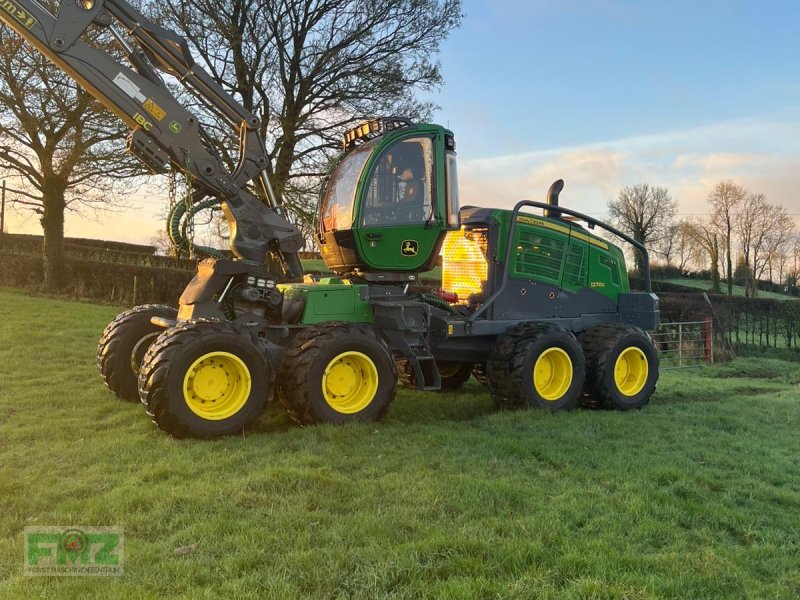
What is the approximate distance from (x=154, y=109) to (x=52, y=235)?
14.3 m

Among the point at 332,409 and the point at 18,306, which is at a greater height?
the point at 18,306

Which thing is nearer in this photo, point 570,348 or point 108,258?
point 570,348

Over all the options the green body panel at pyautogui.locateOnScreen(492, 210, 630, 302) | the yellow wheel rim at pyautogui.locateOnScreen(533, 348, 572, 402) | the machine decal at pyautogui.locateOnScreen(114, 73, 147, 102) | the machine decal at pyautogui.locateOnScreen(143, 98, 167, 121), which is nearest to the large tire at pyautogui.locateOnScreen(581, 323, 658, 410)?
the yellow wheel rim at pyautogui.locateOnScreen(533, 348, 572, 402)

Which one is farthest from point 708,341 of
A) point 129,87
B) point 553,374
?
point 129,87

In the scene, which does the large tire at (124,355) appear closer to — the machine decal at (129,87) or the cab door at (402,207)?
the machine decal at (129,87)

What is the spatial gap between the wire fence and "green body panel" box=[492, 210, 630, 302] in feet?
25.6

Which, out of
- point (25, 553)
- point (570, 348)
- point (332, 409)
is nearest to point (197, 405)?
point (332, 409)

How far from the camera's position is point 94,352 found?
10164 mm

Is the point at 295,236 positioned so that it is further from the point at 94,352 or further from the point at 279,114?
the point at 279,114

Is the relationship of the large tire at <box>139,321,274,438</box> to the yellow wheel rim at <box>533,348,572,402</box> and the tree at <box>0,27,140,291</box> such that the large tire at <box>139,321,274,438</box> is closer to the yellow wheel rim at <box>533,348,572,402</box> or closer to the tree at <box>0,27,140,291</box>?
the yellow wheel rim at <box>533,348,572,402</box>

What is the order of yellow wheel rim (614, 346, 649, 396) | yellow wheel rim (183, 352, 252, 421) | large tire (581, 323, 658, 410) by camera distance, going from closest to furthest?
yellow wheel rim (183, 352, 252, 421) < large tire (581, 323, 658, 410) < yellow wheel rim (614, 346, 649, 396)

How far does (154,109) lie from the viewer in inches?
257

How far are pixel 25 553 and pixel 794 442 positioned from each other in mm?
7052

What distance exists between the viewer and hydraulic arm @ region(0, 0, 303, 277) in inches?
239
